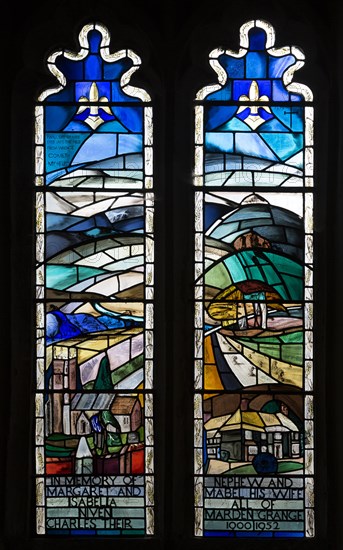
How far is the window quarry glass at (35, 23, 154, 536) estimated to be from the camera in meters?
5.11

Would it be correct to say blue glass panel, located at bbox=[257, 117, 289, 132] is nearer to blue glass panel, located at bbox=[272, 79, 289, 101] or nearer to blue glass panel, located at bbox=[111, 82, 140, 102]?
blue glass panel, located at bbox=[272, 79, 289, 101]

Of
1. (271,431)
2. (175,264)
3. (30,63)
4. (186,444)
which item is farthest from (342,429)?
(30,63)

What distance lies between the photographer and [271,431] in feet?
16.8

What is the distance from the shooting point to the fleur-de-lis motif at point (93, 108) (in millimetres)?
5320

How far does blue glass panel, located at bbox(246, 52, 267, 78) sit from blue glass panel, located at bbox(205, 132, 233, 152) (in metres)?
0.31

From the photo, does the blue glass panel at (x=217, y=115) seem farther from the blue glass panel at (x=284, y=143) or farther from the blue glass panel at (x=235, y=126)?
the blue glass panel at (x=284, y=143)

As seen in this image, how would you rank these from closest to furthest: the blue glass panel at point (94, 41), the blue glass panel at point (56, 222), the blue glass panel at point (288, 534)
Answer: the blue glass panel at point (288, 534) → the blue glass panel at point (56, 222) → the blue glass panel at point (94, 41)

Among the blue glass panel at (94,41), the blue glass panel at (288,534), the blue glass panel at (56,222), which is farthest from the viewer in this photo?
the blue glass panel at (94,41)

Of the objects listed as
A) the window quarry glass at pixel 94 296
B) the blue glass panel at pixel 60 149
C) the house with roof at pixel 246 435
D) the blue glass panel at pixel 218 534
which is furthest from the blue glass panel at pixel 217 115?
the blue glass panel at pixel 218 534

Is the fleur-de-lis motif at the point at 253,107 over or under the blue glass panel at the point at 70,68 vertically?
under

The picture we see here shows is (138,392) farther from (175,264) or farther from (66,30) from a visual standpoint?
(66,30)

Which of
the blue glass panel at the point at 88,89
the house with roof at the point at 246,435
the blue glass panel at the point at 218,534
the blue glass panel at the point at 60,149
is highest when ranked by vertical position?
the blue glass panel at the point at 88,89

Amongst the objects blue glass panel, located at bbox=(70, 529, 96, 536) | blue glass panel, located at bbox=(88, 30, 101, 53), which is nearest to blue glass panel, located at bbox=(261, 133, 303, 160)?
blue glass panel, located at bbox=(88, 30, 101, 53)

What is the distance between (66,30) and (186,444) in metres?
2.00
